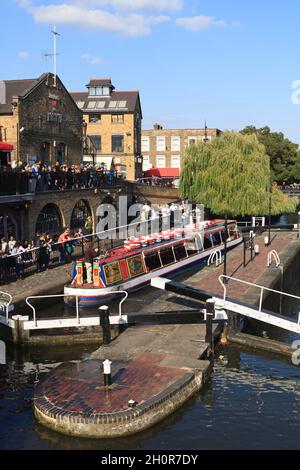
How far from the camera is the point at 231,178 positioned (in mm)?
37531

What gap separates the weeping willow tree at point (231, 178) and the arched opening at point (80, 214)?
33.6 ft

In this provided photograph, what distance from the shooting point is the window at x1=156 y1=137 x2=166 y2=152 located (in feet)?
224

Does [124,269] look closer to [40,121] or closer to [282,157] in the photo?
[40,121]

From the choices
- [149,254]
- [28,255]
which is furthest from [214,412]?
[28,255]

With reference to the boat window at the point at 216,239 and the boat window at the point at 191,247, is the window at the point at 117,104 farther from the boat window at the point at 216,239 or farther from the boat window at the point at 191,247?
the boat window at the point at 191,247

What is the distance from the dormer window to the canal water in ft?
139

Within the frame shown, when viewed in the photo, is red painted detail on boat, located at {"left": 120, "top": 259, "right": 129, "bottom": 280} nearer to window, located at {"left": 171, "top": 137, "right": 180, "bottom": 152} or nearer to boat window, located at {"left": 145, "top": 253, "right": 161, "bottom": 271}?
boat window, located at {"left": 145, "top": 253, "right": 161, "bottom": 271}

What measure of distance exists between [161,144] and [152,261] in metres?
48.1

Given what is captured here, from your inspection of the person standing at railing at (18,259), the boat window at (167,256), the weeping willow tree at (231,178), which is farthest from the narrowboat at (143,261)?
the weeping willow tree at (231,178)

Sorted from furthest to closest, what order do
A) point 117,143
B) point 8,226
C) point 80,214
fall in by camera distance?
1. point 117,143
2. point 80,214
3. point 8,226

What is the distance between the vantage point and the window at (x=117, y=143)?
5088 cm

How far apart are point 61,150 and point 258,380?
77.3ft

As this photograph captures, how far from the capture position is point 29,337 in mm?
14820

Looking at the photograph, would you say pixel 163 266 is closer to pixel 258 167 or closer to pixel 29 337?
pixel 29 337
